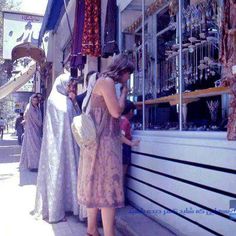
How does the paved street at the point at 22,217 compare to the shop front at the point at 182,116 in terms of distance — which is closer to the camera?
the shop front at the point at 182,116

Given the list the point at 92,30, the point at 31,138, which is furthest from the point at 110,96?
the point at 31,138

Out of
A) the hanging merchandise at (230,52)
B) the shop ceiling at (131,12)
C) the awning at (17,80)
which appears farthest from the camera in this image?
the awning at (17,80)

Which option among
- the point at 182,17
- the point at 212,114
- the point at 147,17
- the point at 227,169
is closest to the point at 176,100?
the point at 212,114

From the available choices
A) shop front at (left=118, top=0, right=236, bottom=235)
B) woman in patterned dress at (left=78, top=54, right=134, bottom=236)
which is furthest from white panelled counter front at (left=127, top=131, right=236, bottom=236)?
woman in patterned dress at (left=78, top=54, right=134, bottom=236)

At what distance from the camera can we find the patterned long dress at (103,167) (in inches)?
115

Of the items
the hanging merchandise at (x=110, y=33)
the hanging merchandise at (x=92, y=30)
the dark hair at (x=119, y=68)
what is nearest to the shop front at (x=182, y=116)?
the hanging merchandise at (x=110, y=33)

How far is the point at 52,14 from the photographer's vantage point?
9.36 meters

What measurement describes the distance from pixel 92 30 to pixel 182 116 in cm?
265

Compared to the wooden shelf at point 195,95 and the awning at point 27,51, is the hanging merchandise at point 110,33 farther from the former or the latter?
the awning at point 27,51

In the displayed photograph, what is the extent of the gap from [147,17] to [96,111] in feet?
7.42

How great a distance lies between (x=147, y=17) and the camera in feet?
15.6

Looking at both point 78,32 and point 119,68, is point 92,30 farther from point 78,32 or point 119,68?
point 119,68

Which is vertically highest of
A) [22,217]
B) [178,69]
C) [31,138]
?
[178,69]

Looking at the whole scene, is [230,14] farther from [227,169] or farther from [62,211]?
[62,211]
